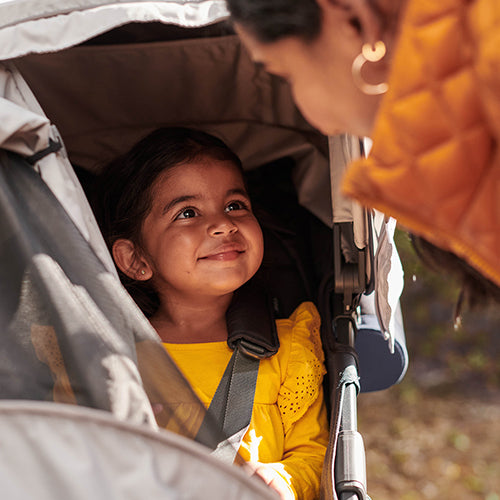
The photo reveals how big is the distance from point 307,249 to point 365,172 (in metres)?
1.27

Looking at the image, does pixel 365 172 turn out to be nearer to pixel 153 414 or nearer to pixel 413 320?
pixel 153 414

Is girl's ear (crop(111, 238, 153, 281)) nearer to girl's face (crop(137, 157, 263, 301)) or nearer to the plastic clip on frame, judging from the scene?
girl's face (crop(137, 157, 263, 301))

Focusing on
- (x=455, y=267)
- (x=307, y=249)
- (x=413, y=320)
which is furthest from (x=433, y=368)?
(x=455, y=267)

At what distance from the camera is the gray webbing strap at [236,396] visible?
1.51m

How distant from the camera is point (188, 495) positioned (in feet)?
3.11

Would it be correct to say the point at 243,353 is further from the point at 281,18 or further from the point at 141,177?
the point at 281,18

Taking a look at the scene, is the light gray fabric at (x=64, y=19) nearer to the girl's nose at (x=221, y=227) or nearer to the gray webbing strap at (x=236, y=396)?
the girl's nose at (x=221, y=227)

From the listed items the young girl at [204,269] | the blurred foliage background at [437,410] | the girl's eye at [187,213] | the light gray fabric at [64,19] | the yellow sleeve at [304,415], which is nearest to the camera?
the light gray fabric at [64,19]

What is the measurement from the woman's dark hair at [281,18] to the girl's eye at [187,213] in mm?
982

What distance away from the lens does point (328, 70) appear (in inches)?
38.8

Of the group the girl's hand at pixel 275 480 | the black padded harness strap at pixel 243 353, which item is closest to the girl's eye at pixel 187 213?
the black padded harness strap at pixel 243 353

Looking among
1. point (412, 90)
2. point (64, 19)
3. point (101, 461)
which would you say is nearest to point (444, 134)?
point (412, 90)

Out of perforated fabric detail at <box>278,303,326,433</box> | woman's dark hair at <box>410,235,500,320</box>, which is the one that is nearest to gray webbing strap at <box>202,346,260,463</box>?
perforated fabric detail at <box>278,303,326,433</box>

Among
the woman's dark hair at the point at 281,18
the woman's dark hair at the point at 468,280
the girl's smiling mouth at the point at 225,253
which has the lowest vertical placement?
the woman's dark hair at the point at 468,280
